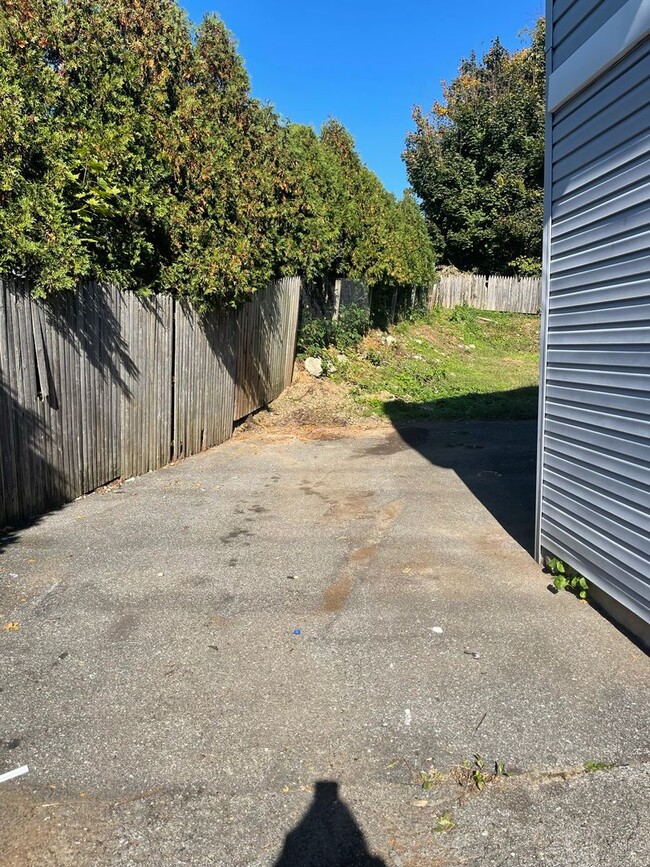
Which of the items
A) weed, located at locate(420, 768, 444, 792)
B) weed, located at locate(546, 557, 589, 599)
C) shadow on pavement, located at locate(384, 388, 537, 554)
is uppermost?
shadow on pavement, located at locate(384, 388, 537, 554)

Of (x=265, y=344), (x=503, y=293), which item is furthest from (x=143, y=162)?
(x=503, y=293)

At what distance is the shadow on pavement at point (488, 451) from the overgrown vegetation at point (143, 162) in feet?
11.7

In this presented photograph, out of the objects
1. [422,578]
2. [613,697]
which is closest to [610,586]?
[613,697]

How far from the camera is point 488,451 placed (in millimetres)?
8703

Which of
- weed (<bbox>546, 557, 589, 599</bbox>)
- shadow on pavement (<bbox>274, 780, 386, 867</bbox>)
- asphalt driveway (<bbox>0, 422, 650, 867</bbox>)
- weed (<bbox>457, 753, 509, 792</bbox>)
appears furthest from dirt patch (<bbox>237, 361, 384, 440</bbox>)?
shadow on pavement (<bbox>274, 780, 386, 867</bbox>)

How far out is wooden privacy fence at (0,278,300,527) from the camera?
5215 mm

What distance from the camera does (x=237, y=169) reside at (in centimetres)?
905

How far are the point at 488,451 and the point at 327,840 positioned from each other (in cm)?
699

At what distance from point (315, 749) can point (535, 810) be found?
923 mm

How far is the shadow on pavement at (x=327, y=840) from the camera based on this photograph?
7.02 ft

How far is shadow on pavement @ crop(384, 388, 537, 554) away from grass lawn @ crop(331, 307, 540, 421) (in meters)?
0.07

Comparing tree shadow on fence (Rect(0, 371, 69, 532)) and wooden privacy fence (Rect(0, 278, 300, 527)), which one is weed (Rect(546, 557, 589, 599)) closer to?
tree shadow on fence (Rect(0, 371, 69, 532))

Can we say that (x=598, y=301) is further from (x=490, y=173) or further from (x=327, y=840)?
(x=490, y=173)

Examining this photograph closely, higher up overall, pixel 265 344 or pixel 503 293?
pixel 503 293
